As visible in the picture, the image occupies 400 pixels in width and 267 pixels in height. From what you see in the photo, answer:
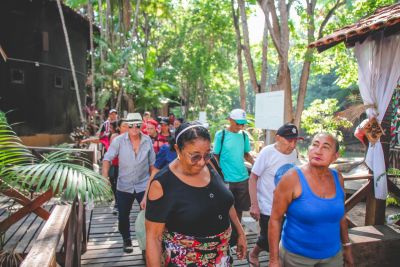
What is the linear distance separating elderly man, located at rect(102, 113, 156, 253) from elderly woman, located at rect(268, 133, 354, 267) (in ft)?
7.85

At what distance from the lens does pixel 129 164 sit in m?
4.76

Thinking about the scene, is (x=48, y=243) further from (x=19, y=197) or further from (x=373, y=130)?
(x=373, y=130)

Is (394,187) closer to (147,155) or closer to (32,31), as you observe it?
(147,155)

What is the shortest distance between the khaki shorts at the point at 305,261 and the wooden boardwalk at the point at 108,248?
1814mm

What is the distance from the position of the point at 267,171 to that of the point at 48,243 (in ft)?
7.84

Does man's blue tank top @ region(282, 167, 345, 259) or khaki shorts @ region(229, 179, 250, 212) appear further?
khaki shorts @ region(229, 179, 250, 212)

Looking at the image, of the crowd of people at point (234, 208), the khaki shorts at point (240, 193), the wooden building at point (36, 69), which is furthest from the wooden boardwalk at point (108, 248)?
the wooden building at point (36, 69)

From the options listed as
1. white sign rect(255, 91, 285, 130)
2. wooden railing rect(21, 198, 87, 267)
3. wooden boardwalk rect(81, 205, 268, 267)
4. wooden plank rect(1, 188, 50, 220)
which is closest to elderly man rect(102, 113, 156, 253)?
wooden boardwalk rect(81, 205, 268, 267)

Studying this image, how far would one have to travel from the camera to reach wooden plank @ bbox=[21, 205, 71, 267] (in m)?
2.27

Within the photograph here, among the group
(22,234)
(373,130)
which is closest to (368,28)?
(373,130)

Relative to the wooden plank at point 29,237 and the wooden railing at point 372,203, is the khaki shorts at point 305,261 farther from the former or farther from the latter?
the wooden plank at point 29,237

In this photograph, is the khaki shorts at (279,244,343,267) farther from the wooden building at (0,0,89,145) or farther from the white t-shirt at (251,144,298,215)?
the wooden building at (0,0,89,145)

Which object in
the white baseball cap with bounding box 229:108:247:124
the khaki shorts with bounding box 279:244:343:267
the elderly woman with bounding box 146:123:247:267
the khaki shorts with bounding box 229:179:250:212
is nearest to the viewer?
the elderly woman with bounding box 146:123:247:267

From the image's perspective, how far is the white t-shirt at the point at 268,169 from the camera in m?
3.96
